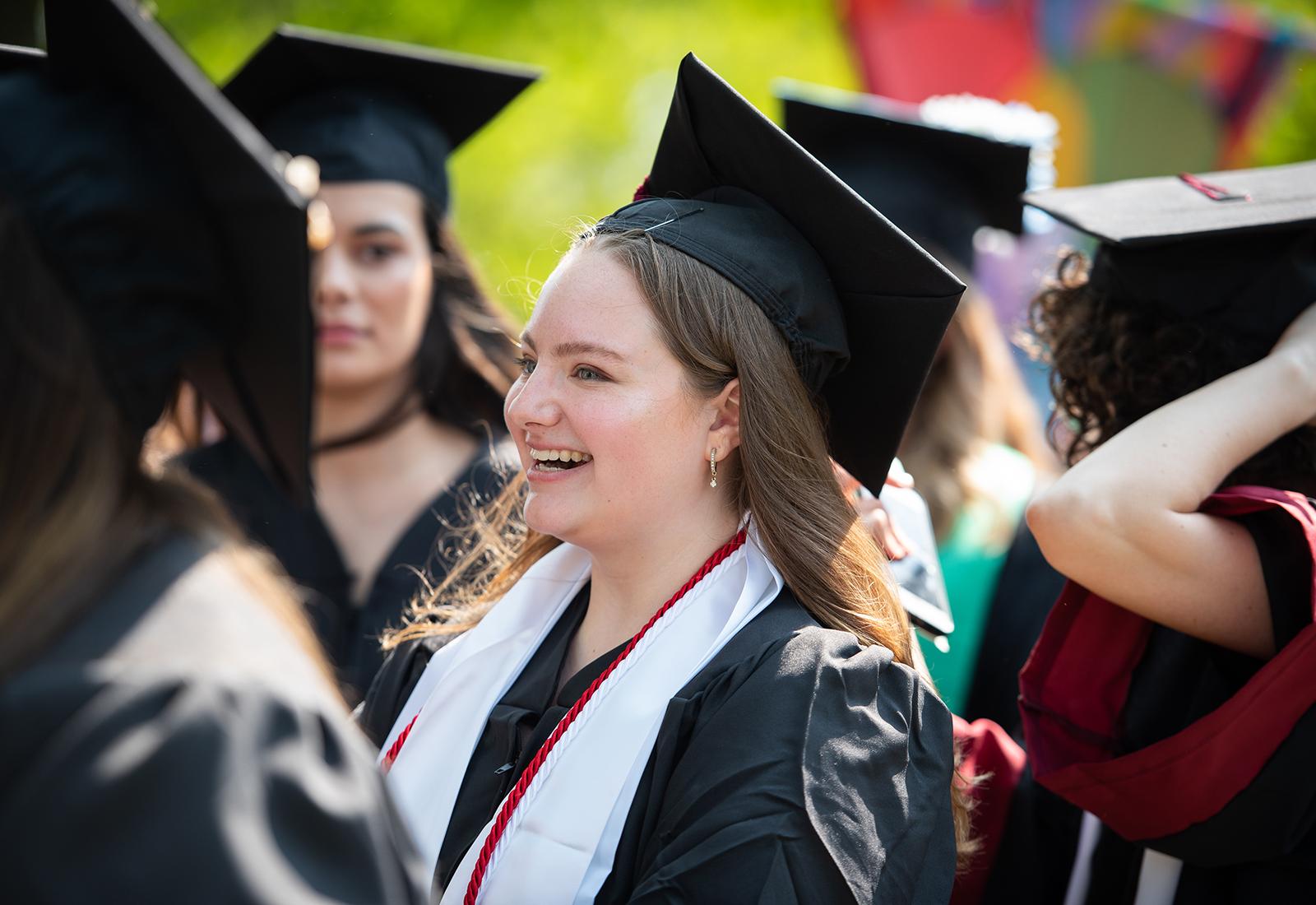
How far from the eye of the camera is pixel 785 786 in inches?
72.6

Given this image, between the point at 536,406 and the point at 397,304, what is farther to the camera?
the point at 397,304

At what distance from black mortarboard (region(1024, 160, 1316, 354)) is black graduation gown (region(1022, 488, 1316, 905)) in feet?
1.38

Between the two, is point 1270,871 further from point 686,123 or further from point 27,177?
point 27,177

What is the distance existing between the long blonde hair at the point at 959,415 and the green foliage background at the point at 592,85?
16.3 ft

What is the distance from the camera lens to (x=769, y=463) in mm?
2268

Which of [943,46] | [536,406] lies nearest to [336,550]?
[536,406]

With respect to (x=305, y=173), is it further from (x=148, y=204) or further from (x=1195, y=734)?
(x=1195, y=734)

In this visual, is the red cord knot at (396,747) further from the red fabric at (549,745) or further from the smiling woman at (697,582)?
the red fabric at (549,745)

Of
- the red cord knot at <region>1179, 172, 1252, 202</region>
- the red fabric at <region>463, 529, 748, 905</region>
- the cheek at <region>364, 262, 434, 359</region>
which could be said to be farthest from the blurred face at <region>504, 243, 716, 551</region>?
the cheek at <region>364, 262, 434, 359</region>

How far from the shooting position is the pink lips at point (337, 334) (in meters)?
3.75

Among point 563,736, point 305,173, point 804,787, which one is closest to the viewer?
point 804,787

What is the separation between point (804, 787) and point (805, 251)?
100cm

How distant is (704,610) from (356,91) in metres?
2.36

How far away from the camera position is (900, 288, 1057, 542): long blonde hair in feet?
13.3
